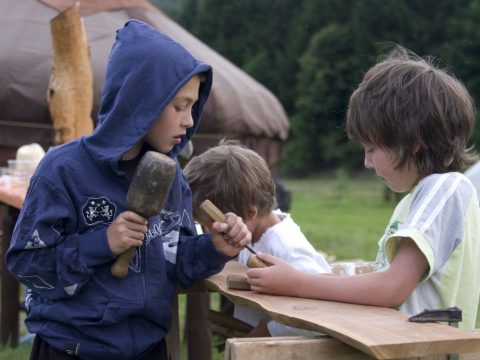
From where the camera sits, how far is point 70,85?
6109 millimetres

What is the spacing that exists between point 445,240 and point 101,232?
979 millimetres

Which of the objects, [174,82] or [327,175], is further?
[327,175]

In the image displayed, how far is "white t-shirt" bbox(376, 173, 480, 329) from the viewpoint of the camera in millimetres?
2252

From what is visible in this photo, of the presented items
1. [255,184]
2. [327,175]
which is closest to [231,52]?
[327,175]

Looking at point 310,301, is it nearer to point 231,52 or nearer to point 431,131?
point 431,131

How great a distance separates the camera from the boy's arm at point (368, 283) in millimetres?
2246

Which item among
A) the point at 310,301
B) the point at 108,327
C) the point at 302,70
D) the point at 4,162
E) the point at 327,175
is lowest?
the point at 327,175

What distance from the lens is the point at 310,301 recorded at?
233 centimetres

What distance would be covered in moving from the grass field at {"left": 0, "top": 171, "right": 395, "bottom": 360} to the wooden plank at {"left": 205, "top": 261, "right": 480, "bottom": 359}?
3305mm

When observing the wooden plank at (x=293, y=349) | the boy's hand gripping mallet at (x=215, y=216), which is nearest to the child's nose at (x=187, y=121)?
the boy's hand gripping mallet at (x=215, y=216)

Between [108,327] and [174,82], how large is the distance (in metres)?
0.76

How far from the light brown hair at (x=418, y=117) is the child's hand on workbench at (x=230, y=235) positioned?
1.47 feet

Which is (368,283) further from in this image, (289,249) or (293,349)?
(289,249)

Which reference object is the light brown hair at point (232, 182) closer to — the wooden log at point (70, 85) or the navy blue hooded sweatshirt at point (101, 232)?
the navy blue hooded sweatshirt at point (101, 232)
